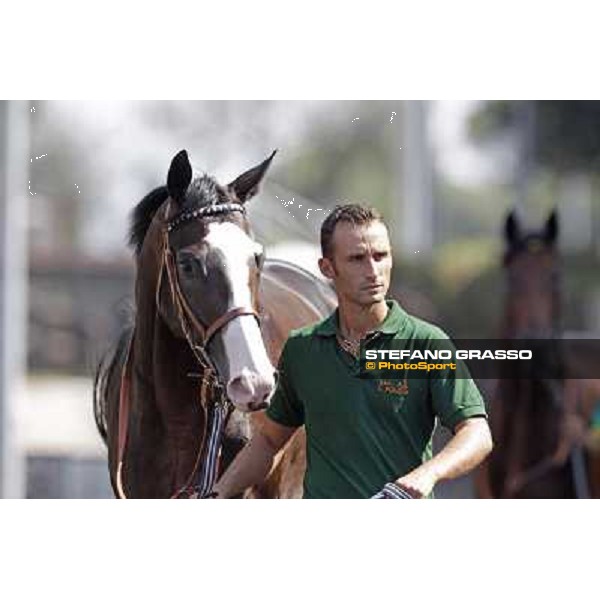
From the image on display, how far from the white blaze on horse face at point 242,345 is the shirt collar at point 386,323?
22 cm

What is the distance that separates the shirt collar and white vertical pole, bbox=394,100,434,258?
0.59 feet

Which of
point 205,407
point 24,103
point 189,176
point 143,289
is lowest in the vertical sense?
point 205,407

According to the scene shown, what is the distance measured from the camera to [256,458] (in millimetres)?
4035

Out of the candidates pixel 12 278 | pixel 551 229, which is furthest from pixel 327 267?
pixel 12 278

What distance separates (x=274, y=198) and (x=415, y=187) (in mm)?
440

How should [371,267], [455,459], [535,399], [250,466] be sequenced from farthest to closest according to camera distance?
1. [535,399]
2. [371,267]
3. [250,466]
4. [455,459]

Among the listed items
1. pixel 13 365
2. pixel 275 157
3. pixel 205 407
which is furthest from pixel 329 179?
pixel 13 365

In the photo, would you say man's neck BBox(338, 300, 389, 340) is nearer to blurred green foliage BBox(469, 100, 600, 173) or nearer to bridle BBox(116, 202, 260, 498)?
bridle BBox(116, 202, 260, 498)

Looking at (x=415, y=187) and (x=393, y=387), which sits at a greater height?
(x=415, y=187)

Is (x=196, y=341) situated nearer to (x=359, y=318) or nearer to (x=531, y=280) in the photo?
(x=359, y=318)

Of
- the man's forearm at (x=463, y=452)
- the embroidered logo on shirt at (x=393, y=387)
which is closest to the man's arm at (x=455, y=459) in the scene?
the man's forearm at (x=463, y=452)
